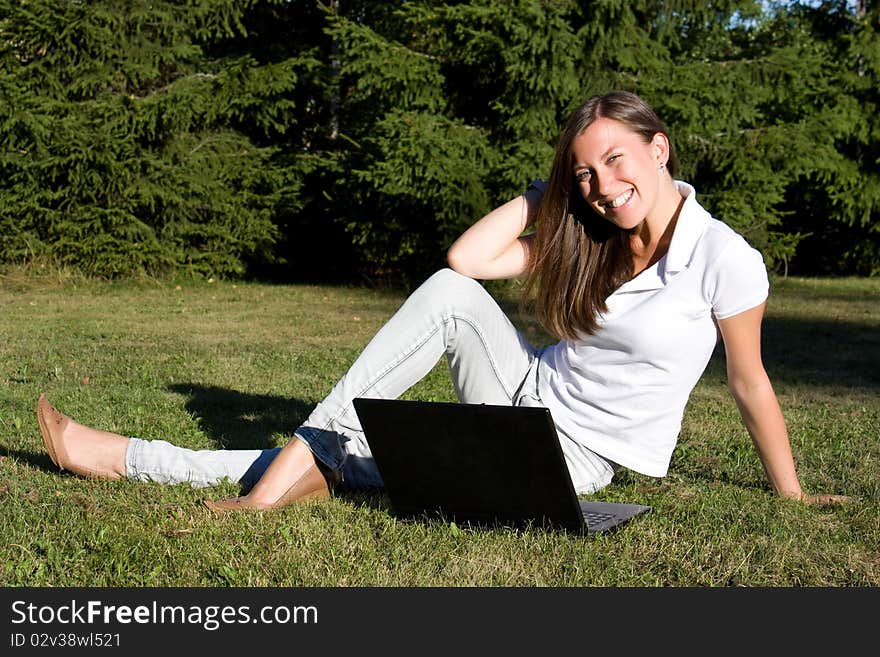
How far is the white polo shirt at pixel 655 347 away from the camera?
325cm

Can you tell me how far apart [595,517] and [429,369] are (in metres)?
0.69

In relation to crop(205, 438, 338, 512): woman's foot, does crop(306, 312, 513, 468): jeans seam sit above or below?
above

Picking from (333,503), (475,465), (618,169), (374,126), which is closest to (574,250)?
(618,169)

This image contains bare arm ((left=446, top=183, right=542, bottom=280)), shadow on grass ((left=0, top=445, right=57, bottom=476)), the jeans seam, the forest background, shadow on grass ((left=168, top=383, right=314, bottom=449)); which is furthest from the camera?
the forest background

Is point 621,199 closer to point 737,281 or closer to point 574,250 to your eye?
point 574,250

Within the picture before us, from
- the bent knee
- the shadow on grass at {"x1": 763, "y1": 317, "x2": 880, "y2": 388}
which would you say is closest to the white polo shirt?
the bent knee

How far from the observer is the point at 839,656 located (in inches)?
92.5

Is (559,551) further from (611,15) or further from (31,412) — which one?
(611,15)

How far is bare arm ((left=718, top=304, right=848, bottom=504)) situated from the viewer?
3.29m

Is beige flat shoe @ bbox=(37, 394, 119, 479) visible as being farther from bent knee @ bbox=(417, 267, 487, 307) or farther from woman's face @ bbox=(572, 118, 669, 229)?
woman's face @ bbox=(572, 118, 669, 229)

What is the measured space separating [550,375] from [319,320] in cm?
670

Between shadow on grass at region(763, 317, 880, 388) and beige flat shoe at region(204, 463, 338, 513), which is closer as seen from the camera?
beige flat shoe at region(204, 463, 338, 513)

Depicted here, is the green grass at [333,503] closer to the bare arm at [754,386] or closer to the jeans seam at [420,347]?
the bare arm at [754,386]

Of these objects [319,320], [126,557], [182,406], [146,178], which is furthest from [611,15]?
[126,557]
